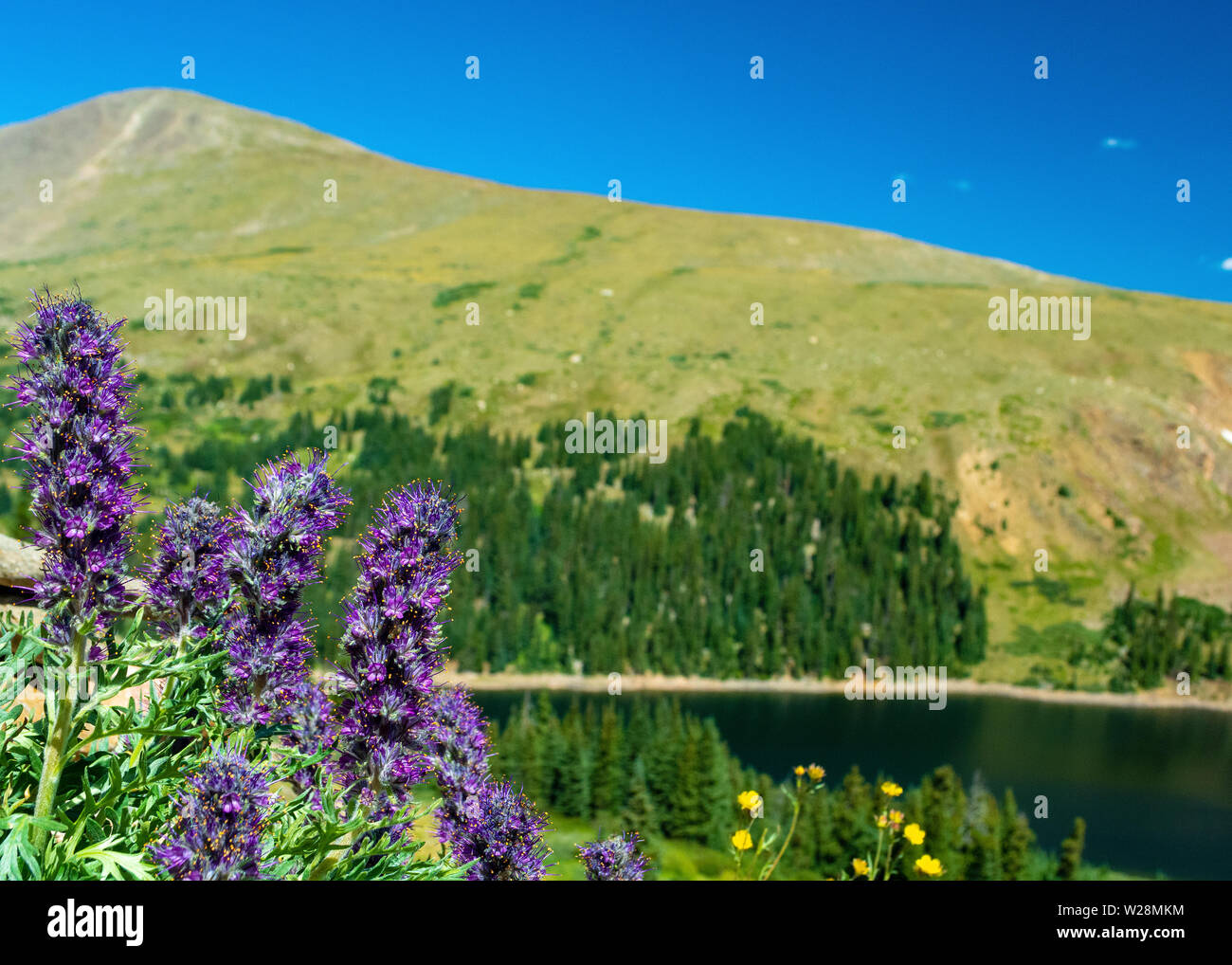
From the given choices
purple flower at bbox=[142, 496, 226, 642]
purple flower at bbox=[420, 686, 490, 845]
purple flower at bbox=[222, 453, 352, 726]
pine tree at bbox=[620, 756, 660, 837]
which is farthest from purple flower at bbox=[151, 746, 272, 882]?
pine tree at bbox=[620, 756, 660, 837]

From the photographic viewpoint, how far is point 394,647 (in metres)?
6.04

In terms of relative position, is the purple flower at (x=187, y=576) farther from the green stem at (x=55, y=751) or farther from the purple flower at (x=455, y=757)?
the purple flower at (x=455, y=757)

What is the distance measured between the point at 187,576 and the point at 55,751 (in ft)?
4.41

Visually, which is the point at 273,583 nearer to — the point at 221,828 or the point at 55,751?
the point at 55,751

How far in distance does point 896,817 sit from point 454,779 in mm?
5381

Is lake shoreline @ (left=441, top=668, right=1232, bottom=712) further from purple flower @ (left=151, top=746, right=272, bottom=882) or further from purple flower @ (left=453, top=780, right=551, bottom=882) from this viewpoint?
purple flower @ (left=151, top=746, right=272, bottom=882)

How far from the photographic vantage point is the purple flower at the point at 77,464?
230 inches

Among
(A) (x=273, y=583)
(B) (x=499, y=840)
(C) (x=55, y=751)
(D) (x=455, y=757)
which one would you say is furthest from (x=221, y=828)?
(D) (x=455, y=757)

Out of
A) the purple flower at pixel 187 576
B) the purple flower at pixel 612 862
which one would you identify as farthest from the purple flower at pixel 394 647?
the purple flower at pixel 612 862

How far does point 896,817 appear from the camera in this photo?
32.8ft

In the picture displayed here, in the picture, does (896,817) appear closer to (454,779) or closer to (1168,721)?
(454,779)

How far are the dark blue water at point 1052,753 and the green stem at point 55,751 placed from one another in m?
94.6

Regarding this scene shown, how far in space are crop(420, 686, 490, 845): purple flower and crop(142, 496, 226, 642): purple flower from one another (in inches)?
67.7
